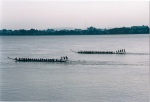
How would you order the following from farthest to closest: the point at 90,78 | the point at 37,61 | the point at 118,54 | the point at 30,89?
the point at 118,54 → the point at 37,61 → the point at 90,78 → the point at 30,89

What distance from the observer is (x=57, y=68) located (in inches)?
2103

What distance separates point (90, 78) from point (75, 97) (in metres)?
10.7

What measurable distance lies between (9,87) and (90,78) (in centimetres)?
1058

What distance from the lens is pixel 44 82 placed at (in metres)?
39.4

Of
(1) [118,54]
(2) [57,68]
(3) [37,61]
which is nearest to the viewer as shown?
(2) [57,68]

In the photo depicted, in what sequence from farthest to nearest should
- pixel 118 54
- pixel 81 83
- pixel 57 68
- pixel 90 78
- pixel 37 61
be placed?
pixel 118 54 < pixel 37 61 < pixel 57 68 < pixel 90 78 < pixel 81 83

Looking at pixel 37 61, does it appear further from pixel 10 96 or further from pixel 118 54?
pixel 10 96

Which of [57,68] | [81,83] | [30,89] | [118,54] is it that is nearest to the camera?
[30,89]

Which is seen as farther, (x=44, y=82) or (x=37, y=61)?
(x=37, y=61)

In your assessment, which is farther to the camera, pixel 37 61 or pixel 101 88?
pixel 37 61

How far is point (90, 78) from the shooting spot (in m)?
41.6

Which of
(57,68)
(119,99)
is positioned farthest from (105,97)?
(57,68)

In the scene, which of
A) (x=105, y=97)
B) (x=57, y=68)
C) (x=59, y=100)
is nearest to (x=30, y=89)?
(x=59, y=100)

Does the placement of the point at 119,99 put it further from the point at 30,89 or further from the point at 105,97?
the point at 30,89
